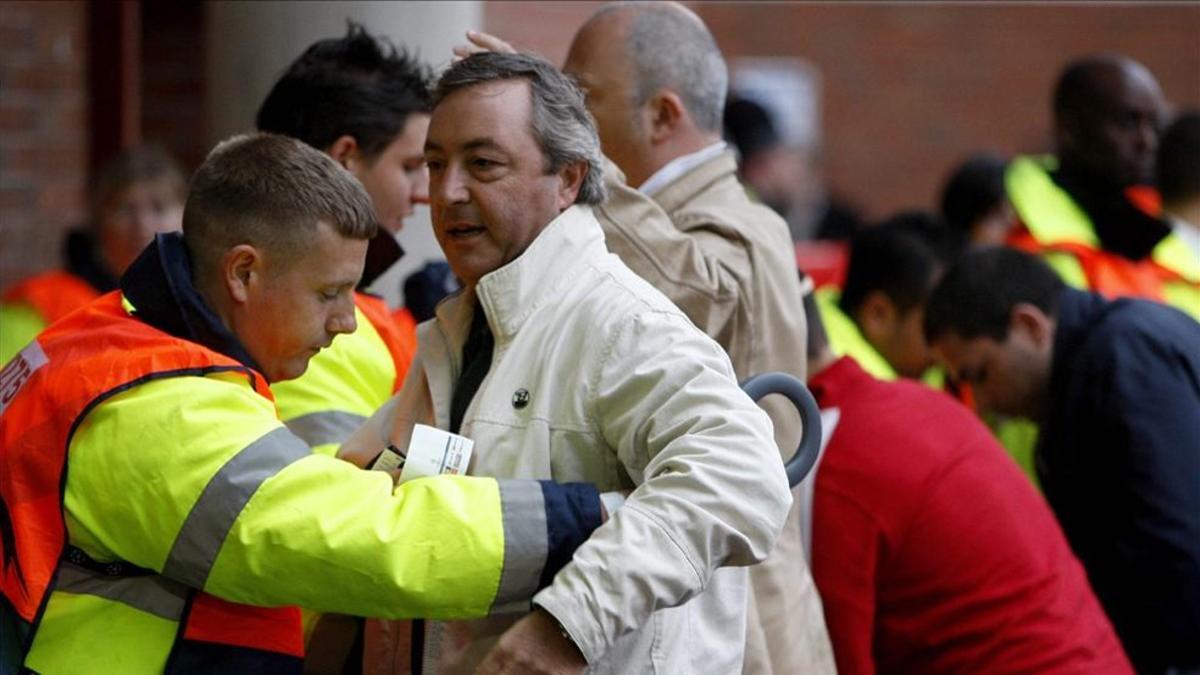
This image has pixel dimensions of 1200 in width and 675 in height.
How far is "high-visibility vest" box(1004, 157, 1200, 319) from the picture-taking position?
6.58 m

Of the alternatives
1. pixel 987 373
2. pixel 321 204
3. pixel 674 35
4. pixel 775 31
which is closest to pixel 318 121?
pixel 674 35

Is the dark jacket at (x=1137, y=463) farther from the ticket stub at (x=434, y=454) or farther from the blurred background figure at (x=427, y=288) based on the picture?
the ticket stub at (x=434, y=454)

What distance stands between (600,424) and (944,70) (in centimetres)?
1368

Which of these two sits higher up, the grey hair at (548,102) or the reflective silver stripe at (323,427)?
the grey hair at (548,102)

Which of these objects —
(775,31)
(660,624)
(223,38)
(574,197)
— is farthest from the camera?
(775,31)

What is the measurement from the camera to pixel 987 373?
5332 millimetres

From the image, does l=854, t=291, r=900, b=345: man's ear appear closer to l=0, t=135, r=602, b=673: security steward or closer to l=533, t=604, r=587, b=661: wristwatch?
l=0, t=135, r=602, b=673: security steward

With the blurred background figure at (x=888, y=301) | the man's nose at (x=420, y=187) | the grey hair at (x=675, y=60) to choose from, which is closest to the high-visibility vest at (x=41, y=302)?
the man's nose at (x=420, y=187)

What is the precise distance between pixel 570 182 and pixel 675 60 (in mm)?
931

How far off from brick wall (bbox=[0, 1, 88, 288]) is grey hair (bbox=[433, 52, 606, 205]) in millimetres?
3908

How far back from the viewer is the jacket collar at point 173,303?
10.3 feet

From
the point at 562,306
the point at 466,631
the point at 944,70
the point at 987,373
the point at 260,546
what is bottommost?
the point at 944,70

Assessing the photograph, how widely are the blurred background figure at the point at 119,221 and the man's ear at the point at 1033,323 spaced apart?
262 cm

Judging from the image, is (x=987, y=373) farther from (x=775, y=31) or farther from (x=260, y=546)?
(x=775, y=31)
